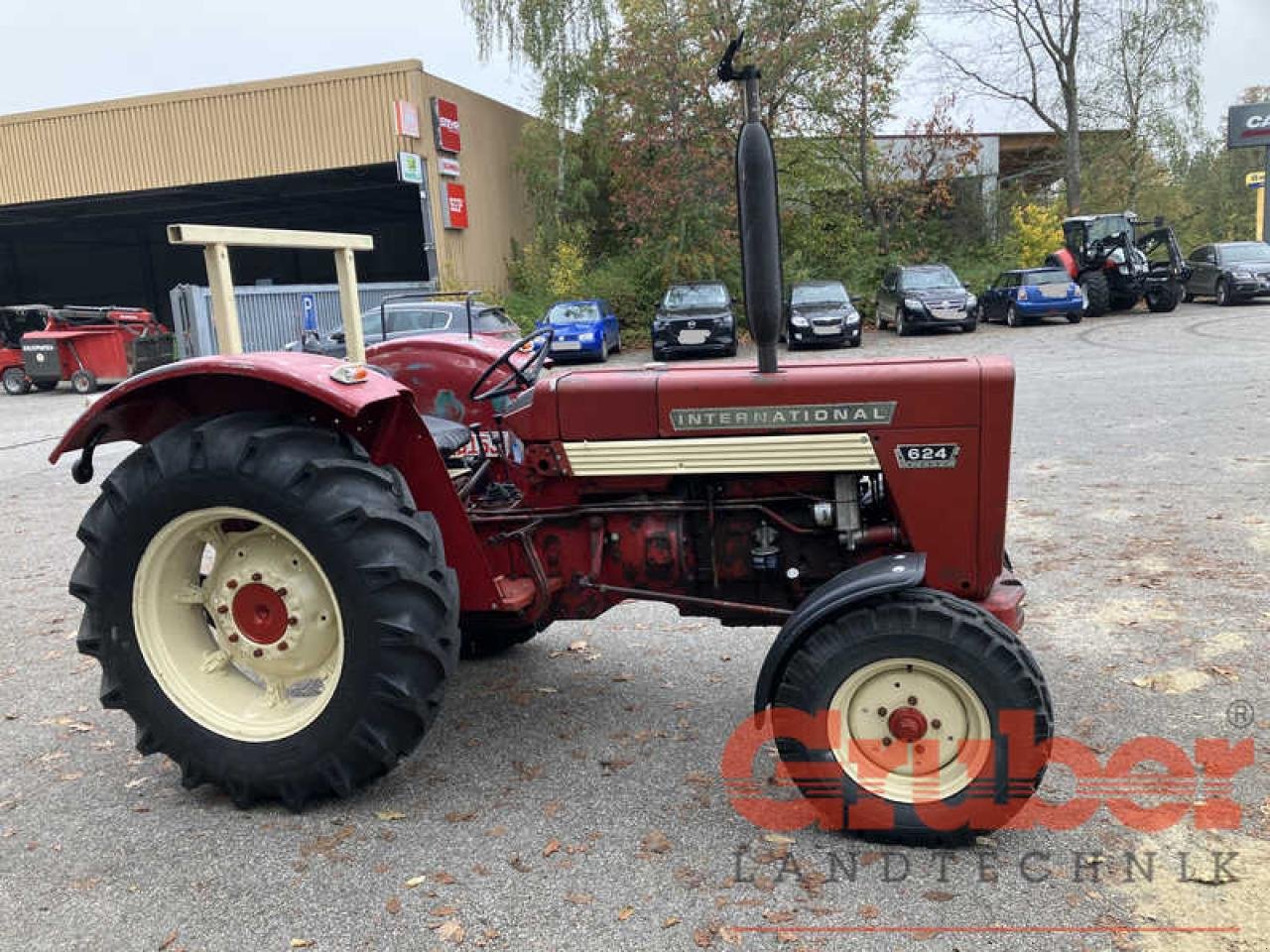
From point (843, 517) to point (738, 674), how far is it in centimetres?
Result: 121

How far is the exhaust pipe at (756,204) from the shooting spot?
Answer: 2.52m

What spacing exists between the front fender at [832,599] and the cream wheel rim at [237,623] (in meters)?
1.28

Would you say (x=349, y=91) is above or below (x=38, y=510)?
above

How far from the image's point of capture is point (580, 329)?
1991cm

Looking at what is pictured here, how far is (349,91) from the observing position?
22.4 metres

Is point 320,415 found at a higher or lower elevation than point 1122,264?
higher

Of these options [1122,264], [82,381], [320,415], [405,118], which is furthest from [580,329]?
[320,415]

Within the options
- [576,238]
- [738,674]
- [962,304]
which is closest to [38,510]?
[738,674]

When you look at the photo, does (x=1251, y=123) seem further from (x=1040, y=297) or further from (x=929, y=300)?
(x=929, y=300)

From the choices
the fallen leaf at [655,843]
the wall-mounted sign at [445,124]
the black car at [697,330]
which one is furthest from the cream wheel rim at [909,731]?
the wall-mounted sign at [445,124]

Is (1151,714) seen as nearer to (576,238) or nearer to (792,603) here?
(792,603)

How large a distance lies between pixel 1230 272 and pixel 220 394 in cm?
2314

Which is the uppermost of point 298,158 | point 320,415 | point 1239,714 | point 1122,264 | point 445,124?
point 445,124

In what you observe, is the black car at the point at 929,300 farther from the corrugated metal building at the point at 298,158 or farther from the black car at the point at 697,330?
the corrugated metal building at the point at 298,158
